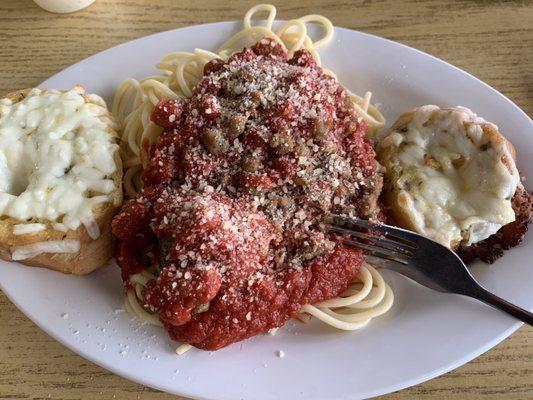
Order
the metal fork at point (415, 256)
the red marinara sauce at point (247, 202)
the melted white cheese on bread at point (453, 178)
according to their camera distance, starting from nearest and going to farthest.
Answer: the red marinara sauce at point (247, 202)
the metal fork at point (415, 256)
the melted white cheese on bread at point (453, 178)

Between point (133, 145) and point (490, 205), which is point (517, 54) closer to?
point (490, 205)

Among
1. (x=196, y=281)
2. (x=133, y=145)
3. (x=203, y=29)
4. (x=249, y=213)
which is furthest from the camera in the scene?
(x=203, y=29)

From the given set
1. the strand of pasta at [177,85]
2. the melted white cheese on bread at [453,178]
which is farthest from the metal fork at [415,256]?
the strand of pasta at [177,85]

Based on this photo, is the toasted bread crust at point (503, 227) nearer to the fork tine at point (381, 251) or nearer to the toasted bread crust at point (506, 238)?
the toasted bread crust at point (506, 238)

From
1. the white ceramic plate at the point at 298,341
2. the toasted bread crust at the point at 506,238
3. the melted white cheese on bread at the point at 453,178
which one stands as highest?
the melted white cheese on bread at the point at 453,178

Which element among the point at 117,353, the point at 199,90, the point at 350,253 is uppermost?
the point at 199,90

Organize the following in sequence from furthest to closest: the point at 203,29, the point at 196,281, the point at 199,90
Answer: the point at 203,29, the point at 199,90, the point at 196,281

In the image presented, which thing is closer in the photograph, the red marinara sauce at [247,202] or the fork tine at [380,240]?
the red marinara sauce at [247,202]

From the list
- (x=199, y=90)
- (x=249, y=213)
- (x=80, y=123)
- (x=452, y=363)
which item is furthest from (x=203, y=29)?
(x=452, y=363)
